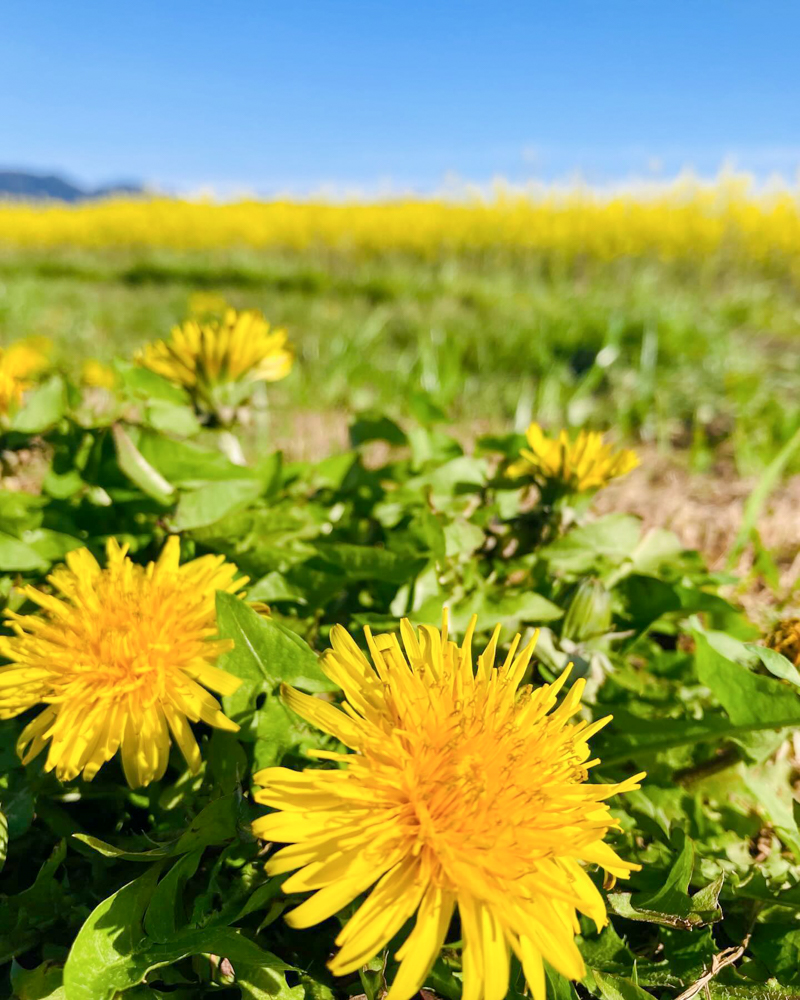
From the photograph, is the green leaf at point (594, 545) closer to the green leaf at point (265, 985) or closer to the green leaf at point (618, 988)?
the green leaf at point (618, 988)

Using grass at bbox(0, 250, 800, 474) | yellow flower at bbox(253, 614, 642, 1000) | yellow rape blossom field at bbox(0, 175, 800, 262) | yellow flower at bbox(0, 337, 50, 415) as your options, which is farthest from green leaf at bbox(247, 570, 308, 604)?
yellow rape blossom field at bbox(0, 175, 800, 262)

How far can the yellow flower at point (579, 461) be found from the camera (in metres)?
1.37

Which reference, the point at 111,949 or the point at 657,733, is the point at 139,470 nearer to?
the point at 111,949

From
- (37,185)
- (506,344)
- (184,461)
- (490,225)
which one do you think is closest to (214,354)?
(184,461)

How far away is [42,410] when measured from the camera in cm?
148

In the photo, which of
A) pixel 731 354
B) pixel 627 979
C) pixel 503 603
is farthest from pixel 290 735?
pixel 731 354

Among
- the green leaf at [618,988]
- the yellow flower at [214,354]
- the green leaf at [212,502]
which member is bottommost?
the green leaf at [618,988]

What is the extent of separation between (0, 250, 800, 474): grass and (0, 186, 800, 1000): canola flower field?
609mm

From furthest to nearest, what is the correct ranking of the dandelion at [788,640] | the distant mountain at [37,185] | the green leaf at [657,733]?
the distant mountain at [37,185] → the dandelion at [788,640] → the green leaf at [657,733]

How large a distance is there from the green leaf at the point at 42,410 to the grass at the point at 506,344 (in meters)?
0.85

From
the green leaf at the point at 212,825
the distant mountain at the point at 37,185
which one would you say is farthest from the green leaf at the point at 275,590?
the distant mountain at the point at 37,185

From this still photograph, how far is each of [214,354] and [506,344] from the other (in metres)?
3.20

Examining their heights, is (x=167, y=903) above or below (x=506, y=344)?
below

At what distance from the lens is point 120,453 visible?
1.34 meters
